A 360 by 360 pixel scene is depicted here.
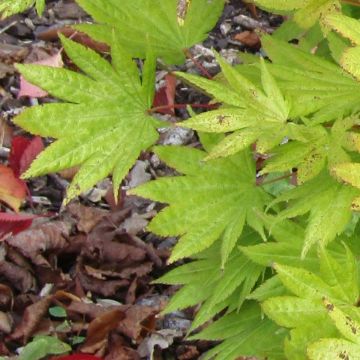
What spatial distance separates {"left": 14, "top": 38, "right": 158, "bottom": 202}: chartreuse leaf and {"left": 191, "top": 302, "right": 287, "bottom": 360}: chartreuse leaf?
0.43m

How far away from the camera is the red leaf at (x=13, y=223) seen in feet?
7.55

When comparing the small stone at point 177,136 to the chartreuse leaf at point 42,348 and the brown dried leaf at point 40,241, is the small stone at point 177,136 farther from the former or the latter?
the chartreuse leaf at point 42,348

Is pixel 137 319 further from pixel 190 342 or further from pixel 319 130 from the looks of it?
pixel 319 130

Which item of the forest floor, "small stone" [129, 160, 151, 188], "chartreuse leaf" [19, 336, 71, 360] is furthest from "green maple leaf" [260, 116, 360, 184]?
"small stone" [129, 160, 151, 188]

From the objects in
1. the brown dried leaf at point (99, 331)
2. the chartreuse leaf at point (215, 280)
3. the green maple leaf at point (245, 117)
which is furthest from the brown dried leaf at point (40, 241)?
the green maple leaf at point (245, 117)

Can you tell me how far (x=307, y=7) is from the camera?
1313 millimetres

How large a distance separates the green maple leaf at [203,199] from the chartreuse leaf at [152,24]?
0.73 ft

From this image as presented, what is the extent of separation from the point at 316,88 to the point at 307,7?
14 cm

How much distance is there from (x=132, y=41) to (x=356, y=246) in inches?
22.6

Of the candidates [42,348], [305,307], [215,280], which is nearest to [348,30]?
[305,307]

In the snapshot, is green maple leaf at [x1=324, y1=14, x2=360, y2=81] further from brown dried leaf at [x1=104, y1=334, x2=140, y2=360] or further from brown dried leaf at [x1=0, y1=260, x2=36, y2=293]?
brown dried leaf at [x1=0, y1=260, x2=36, y2=293]

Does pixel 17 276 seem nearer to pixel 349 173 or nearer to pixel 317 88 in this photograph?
pixel 317 88

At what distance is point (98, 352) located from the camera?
217cm

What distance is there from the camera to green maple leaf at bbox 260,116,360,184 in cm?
124
